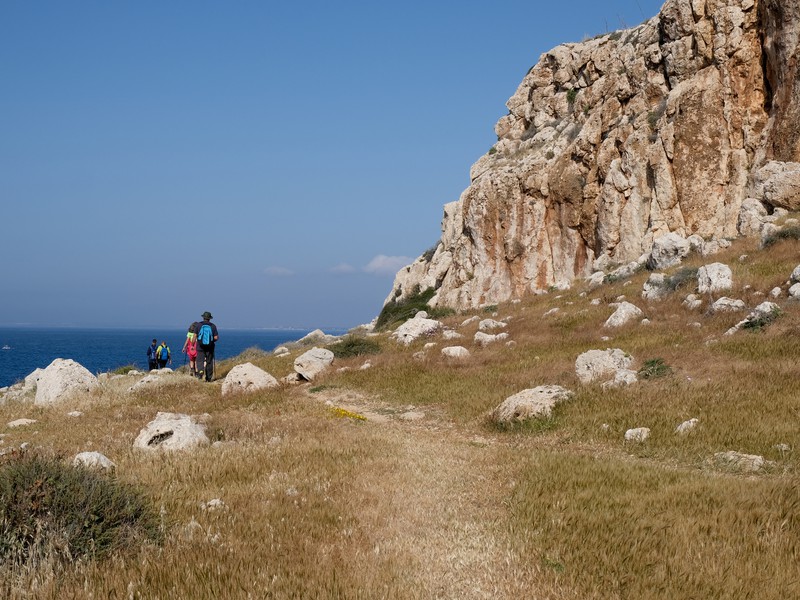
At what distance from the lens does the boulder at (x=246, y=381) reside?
17.8 metres

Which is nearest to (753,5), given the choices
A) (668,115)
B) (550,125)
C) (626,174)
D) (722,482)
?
(668,115)

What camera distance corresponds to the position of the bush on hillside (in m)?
48.2

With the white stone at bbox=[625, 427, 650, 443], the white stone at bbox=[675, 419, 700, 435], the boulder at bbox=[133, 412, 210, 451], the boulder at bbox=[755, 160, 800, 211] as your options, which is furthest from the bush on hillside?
the white stone at bbox=[675, 419, 700, 435]

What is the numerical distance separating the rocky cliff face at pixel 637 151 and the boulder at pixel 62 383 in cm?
2557

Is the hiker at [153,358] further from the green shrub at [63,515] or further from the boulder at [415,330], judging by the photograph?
the green shrub at [63,515]

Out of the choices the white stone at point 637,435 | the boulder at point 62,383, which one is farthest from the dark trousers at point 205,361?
the white stone at point 637,435

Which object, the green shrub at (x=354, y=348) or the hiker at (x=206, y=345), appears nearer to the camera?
the hiker at (x=206, y=345)

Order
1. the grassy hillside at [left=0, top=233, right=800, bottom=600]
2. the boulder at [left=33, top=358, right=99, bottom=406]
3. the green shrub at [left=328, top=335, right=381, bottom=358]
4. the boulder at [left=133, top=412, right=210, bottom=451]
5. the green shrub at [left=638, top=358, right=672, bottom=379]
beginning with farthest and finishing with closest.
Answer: the green shrub at [left=328, top=335, right=381, bottom=358] < the boulder at [left=33, top=358, right=99, bottom=406] < the green shrub at [left=638, top=358, right=672, bottom=379] < the boulder at [left=133, top=412, right=210, bottom=451] < the grassy hillside at [left=0, top=233, right=800, bottom=600]

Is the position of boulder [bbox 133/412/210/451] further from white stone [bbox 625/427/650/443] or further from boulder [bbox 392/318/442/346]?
boulder [bbox 392/318/442/346]

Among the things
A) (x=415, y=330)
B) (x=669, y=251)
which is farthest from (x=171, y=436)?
(x=669, y=251)

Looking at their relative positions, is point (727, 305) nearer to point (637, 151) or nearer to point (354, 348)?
point (354, 348)

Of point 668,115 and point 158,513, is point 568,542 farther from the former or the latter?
point 668,115

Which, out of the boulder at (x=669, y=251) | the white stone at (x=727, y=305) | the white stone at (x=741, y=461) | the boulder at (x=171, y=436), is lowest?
the boulder at (x=171, y=436)

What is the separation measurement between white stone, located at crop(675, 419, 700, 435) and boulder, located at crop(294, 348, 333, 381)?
13.0 metres
